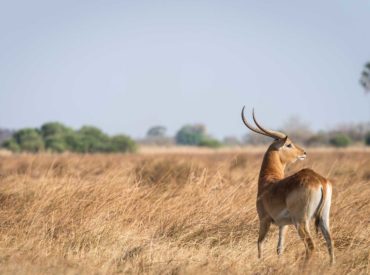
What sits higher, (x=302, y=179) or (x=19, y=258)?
(x=302, y=179)

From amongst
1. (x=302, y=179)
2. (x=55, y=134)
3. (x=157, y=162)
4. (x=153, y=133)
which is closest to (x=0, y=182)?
(x=302, y=179)

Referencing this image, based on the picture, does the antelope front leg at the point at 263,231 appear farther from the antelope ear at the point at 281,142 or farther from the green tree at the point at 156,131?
the green tree at the point at 156,131

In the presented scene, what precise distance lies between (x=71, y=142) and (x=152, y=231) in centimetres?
4350

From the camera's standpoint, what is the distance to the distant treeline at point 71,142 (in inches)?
1950

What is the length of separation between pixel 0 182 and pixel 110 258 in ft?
13.0

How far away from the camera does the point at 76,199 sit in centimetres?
949

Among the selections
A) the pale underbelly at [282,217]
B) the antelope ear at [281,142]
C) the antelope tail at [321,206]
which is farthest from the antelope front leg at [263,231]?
the antelope ear at [281,142]

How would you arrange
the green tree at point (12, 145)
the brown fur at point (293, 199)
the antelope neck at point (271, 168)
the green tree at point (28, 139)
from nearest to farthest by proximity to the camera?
the brown fur at point (293, 199) < the antelope neck at point (271, 168) < the green tree at point (12, 145) < the green tree at point (28, 139)

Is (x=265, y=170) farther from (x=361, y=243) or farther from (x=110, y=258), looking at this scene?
(x=110, y=258)

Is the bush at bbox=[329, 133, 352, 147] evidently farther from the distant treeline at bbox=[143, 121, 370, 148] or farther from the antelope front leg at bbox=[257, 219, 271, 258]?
the antelope front leg at bbox=[257, 219, 271, 258]

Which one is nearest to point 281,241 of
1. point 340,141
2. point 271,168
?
point 271,168

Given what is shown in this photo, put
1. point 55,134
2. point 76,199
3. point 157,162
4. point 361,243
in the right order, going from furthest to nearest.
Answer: point 55,134 → point 157,162 → point 76,199 → point 361,243

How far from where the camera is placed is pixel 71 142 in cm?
5159

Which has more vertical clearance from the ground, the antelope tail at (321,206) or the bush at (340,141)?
the antelope tail at (321,206)
